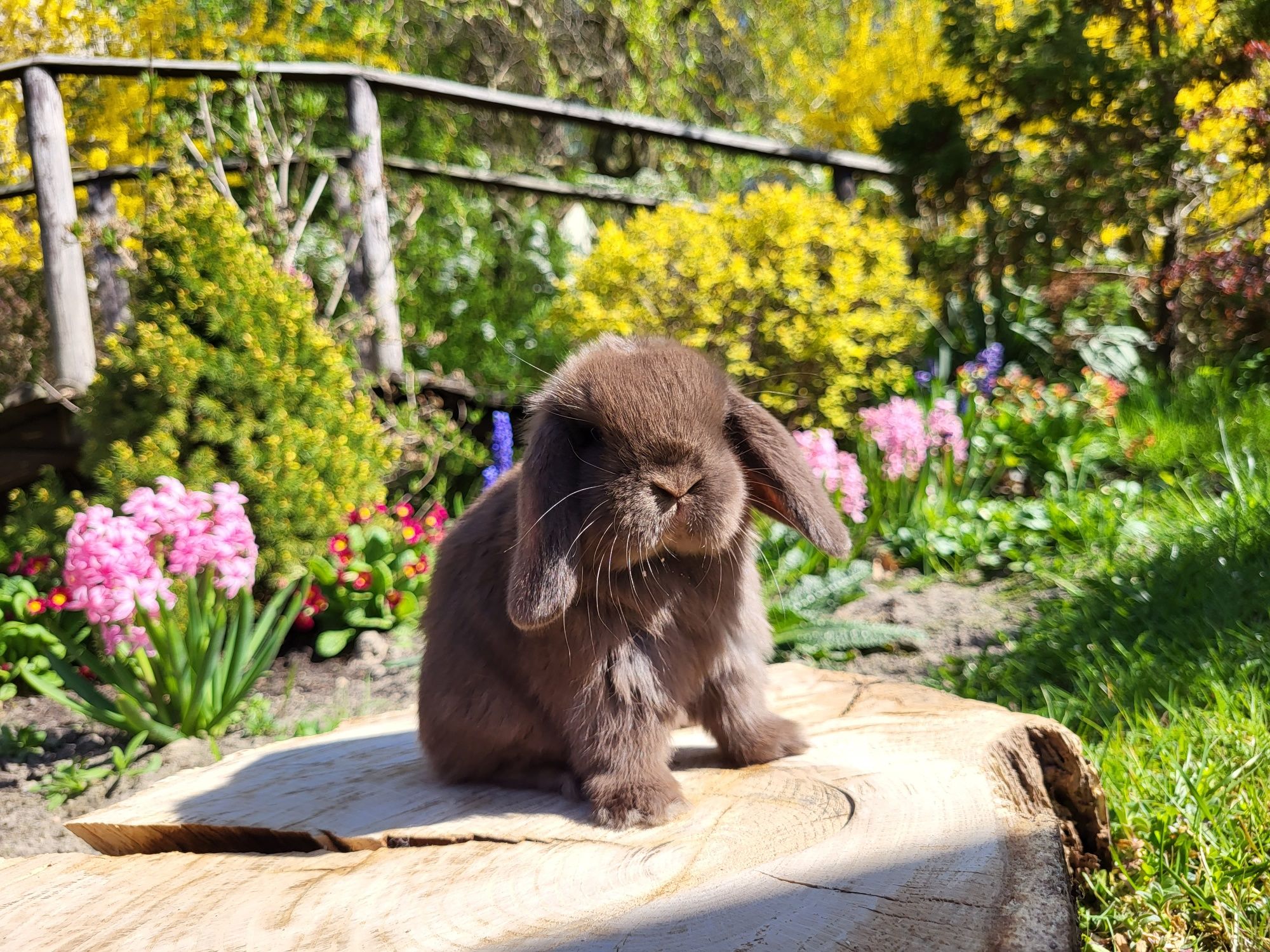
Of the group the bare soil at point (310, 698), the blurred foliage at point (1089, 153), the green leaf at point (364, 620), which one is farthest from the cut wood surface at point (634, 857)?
the blurred foliage at point (1089, 153)

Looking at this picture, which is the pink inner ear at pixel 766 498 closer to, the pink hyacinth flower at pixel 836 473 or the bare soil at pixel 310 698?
the bare soil at pixel 310 698

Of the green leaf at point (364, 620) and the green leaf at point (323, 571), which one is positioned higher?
the green leaf at point (323, 571)

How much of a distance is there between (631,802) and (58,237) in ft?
15.6

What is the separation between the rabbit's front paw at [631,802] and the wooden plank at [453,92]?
516 cm

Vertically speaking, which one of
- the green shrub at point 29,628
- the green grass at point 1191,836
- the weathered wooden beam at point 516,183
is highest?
the weathered wooden beam at point 516,183

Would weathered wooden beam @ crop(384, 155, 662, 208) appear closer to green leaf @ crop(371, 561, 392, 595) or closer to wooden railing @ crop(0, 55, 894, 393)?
wooden railing @ crop(0, 55, 894, 393)

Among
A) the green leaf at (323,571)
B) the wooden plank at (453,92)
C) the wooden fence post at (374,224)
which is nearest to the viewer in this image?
the green leaf at (323,571)

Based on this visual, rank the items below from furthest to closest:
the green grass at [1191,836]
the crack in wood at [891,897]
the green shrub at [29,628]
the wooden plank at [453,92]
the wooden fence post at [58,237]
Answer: the wooden plank at [453,92] → the wooden fence post at [58,237] → the green shrub at [29,628] → the green grass at [1191,836] → the crack in wood at [891,897]

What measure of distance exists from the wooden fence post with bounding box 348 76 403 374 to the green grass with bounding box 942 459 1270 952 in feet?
12.3

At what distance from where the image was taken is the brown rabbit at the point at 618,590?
1.62 meters

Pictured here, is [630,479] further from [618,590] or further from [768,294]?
[768,294]

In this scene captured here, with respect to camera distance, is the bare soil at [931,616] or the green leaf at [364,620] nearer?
the bare soil at [931,616]

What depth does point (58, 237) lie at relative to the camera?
4984mm

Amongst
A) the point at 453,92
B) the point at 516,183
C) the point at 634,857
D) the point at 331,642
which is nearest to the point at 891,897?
the point at 634,857
